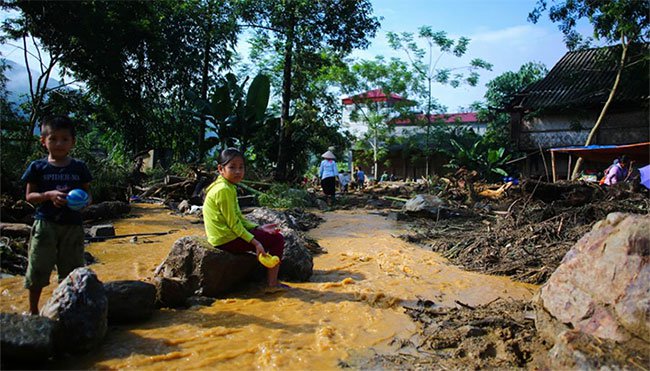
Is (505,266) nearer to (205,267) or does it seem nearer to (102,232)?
(205,267)

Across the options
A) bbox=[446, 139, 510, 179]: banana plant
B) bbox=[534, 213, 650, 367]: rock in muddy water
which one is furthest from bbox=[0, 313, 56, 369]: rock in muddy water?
bbox=[446, 139, 510, 179]: banana plant

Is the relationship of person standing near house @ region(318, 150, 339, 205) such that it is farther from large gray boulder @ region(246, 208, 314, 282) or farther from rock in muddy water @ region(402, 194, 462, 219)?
large gray boulder @ region(246, 208, 314, 282)

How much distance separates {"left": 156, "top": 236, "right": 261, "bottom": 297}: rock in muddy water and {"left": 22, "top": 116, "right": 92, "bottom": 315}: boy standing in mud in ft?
3.34

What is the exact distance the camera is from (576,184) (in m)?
8.62

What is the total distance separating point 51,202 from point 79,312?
3.07 feet

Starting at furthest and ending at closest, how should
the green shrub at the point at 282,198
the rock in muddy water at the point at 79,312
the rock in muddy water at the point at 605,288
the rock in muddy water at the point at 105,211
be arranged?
the green shrub at the point at 282,198 → the rock in muddy water at the point at 105,211 → the rock in muddy water at the point at 79,312 → the rock in muddy water at the point at 605,288

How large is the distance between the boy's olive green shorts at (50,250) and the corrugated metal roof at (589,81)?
60.5 feet

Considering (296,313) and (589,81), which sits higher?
(589,81)

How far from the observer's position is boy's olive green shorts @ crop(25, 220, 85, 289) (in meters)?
3.04

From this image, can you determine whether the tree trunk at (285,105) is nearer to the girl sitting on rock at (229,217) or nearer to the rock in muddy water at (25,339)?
the girl sitting on rock at (229,217)

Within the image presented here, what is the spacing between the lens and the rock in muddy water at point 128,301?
3117 mm

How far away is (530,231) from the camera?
5949 millimetres

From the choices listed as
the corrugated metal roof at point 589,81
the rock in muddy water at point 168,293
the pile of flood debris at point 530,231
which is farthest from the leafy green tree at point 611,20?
the rock in muddy water at point 168,293

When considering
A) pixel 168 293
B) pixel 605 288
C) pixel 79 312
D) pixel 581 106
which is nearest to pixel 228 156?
pixel 168 293
